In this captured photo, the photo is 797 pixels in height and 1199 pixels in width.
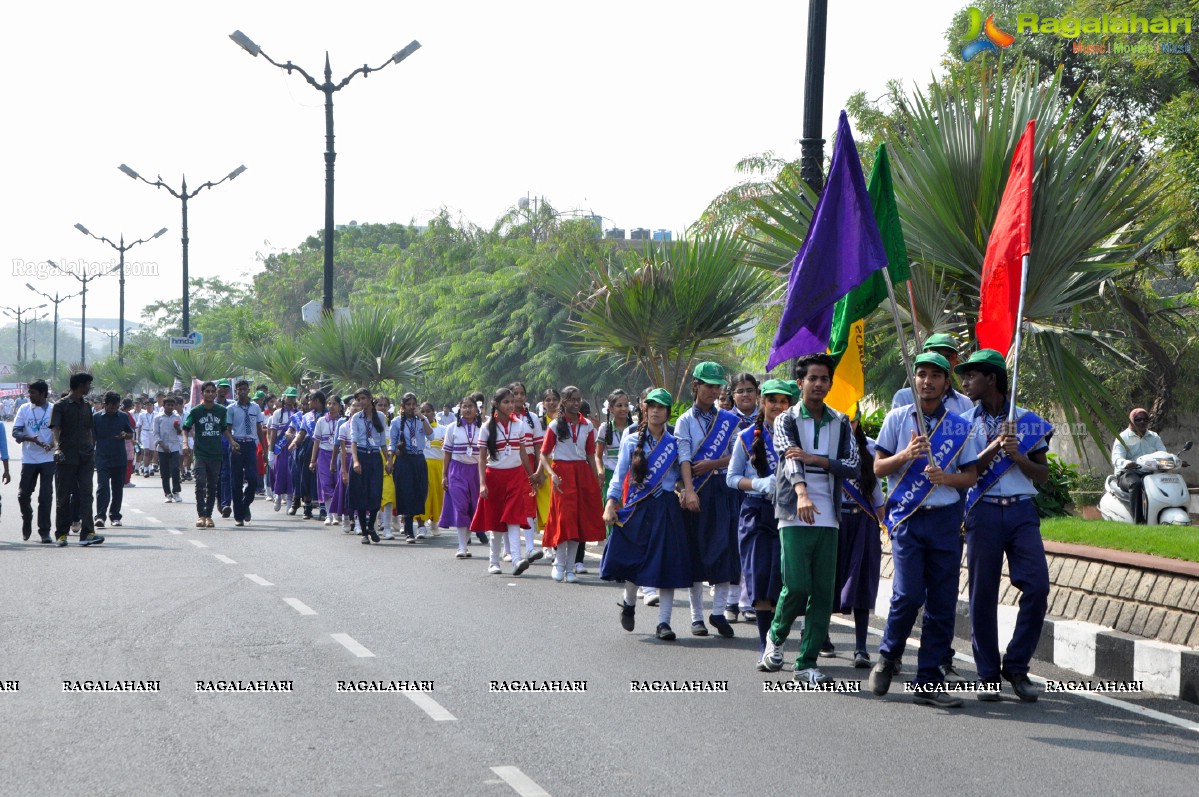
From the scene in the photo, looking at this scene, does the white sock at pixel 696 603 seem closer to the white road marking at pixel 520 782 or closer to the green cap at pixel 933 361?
the green cap at pixel 933 361

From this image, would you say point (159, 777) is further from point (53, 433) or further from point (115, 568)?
point (53, 433)

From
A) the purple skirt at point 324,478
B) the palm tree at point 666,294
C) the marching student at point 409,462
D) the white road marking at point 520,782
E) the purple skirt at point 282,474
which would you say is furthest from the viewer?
the purple skirt at point 282,474

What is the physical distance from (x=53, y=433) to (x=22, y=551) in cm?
166

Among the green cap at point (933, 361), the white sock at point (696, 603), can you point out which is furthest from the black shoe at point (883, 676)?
the white sock at point (696, 603)

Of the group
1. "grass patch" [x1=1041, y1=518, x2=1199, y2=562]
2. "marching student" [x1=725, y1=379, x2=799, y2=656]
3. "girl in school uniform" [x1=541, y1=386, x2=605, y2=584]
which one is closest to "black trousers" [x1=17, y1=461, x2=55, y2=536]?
"girl in school uniform" [x1=541, y1=386, x2=605, y2=584]

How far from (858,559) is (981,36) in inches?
897

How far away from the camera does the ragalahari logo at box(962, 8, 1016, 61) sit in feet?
95.3

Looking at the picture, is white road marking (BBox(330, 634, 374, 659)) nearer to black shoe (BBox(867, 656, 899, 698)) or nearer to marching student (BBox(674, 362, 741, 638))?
marching student (BBox(674, 362, 741, 638))

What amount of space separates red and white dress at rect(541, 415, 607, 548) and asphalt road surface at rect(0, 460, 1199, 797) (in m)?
1.63

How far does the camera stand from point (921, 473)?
25.7 ft

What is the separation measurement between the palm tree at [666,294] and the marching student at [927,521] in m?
8.90

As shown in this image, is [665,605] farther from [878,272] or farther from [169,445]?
[169,445]

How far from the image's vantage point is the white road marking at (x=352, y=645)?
29.9ft

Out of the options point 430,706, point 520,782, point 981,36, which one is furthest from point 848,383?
point 981,36
